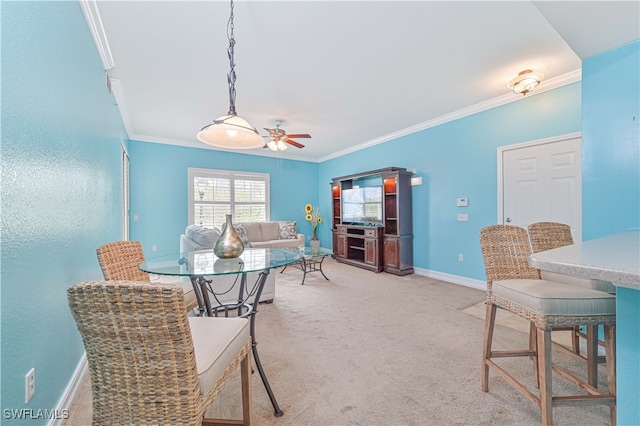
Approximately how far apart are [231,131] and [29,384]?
1636 millimetres

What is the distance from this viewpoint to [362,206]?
17.9ft

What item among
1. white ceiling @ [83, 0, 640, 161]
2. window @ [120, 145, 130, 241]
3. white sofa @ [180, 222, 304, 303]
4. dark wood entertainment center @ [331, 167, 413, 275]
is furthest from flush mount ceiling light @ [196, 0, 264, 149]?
dark wood entertainment center @ [331, 167, 413, 275]

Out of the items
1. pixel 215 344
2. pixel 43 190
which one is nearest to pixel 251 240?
pixel 43 190

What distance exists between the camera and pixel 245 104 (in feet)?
11.9

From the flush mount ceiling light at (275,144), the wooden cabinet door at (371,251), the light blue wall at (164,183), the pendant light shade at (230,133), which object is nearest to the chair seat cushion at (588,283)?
the pendant light shade at (230,133)

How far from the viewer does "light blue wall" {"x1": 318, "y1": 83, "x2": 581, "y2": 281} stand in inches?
125

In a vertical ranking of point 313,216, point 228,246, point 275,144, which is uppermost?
point 275,144

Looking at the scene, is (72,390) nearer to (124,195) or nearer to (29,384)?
(29,384)

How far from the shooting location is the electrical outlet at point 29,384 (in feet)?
3.55

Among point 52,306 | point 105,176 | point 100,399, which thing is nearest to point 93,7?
point 105,176

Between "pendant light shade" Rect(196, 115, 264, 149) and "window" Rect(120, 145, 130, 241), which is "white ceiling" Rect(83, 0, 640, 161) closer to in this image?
"window" Rect(120, 145, 130, 241)

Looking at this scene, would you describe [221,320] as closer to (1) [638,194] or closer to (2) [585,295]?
(2) [585,295]

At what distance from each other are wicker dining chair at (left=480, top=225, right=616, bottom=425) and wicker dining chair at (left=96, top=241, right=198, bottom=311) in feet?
5.86

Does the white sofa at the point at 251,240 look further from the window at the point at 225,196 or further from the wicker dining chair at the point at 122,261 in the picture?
the wicker dining chair at the point at 122,261
